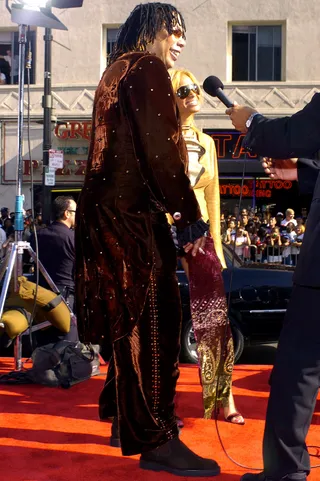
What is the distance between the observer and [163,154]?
2619 millimetres

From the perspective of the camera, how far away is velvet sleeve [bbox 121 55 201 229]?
261cm

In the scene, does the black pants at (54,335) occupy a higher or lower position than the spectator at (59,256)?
lower

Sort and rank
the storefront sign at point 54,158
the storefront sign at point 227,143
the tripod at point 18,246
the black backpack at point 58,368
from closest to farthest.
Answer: the black backpack at point 58,368
the tripod at point 18,246
the storefront sign at point 54,158
the storefront sign at point 227,143

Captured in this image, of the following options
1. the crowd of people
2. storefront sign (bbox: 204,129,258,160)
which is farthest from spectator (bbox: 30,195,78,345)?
storefront sign (bbox: 204,129,258,160)

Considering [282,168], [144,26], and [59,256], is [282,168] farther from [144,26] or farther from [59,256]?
[59,256]

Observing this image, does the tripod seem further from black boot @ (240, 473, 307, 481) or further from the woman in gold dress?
black boot @ (240, 473, 307, 481)

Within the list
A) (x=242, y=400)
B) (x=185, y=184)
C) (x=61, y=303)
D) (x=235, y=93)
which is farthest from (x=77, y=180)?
(x=185, y=184)

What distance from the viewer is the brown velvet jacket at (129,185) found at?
2617 millimetres

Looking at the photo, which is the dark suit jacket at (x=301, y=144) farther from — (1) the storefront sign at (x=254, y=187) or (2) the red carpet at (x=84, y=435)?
(1) the storefront sign at (x=254, y=187)

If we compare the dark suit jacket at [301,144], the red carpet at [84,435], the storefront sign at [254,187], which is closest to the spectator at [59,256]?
the red carpet at [84,435]

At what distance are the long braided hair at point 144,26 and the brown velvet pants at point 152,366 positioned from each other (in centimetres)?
80

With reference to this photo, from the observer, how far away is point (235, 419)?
365cm

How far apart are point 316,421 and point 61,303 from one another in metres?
2.37

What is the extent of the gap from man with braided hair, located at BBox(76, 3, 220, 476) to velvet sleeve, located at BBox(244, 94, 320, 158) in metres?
0.39
